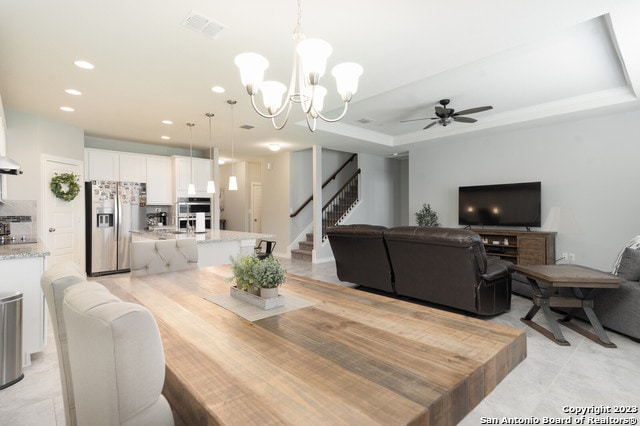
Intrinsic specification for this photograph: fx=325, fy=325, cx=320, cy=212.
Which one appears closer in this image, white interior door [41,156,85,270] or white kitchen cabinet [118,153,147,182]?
white interior door [41,156,85,270]

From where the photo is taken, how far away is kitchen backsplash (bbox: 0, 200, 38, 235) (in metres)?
3.43

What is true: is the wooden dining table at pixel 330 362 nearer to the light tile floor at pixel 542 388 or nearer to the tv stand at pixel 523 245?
the light tile floor at pixel 542 388

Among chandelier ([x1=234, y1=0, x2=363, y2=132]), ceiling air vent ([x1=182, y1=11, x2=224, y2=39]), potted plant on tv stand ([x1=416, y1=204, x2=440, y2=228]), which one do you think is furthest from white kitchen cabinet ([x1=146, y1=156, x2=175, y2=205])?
potted plant on tv stand ([x1=416, y1=204, x2=440, y2=228])

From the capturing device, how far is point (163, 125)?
5371mm

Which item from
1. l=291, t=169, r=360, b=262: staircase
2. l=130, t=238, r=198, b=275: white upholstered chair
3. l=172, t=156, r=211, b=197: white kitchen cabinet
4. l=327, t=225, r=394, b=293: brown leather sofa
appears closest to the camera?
l=130, t=238, r=198, b=275: white upholstered chair

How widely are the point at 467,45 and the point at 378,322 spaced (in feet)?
8.43

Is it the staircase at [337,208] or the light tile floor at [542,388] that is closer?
the light tile floor at [542,388]

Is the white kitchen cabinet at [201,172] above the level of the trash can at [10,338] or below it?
above

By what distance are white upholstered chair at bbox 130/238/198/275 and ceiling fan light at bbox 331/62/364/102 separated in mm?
1681

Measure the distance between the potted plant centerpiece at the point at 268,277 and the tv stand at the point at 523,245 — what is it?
5.21 meters

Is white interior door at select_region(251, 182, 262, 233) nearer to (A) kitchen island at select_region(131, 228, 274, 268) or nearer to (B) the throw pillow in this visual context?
(A) kitchen island at select_region(131, 228, 274, 268)

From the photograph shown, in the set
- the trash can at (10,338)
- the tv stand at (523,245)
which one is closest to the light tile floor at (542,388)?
the trash can at (10,338)

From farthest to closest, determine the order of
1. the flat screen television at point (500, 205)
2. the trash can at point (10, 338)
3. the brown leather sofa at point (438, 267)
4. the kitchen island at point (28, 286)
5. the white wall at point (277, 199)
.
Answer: the white wall at point (277, 199) < the flat screen television at point (500, 205) < the brown leather sofa at point (438, 267) < the kitchen island at point (28, 286) < the trash can at point (10, 338)

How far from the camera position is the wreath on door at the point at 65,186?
499 centimetres
